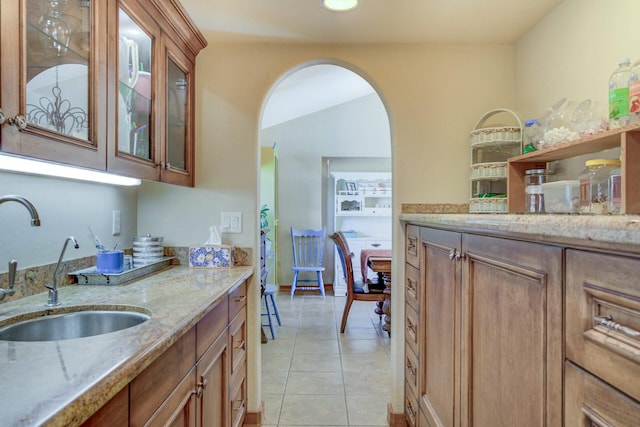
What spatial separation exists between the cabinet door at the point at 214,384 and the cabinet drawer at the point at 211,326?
0.09ft

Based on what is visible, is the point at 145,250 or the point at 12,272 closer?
the point at 12,272

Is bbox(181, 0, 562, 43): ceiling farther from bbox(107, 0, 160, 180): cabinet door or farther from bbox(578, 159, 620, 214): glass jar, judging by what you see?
bbox(578, 159, 620, 214): glass jar

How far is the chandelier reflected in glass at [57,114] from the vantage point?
0.91m

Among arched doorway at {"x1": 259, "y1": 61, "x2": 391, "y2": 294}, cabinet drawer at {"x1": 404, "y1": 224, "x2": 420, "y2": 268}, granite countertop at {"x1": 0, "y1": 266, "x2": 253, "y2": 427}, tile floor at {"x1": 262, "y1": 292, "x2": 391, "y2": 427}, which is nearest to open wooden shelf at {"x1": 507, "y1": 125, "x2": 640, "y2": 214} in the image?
cabinet drawer at {"x1": 404, "y1": 224, "x2": 420, "y2": 268}

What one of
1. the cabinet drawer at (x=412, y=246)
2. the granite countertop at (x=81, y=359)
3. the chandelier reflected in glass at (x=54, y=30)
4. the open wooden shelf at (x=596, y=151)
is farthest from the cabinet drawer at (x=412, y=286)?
the chandelier reflected in glass at (x=54, y=30)

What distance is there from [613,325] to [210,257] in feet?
5.43

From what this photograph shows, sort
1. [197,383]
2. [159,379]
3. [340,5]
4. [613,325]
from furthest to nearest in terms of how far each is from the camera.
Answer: [340,5] → [197,383] → [159,379] → [613,325]

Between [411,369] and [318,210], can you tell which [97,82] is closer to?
[411,369]

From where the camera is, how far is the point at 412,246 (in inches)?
74.2

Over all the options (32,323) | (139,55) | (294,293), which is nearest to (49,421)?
(32,323)

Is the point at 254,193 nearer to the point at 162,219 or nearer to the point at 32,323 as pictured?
the point at 162,219

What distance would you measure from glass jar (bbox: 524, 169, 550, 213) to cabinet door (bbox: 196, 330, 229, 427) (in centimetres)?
151

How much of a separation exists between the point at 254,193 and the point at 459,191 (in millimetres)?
1164

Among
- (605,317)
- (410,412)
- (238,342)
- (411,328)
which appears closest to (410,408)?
(410,412)
